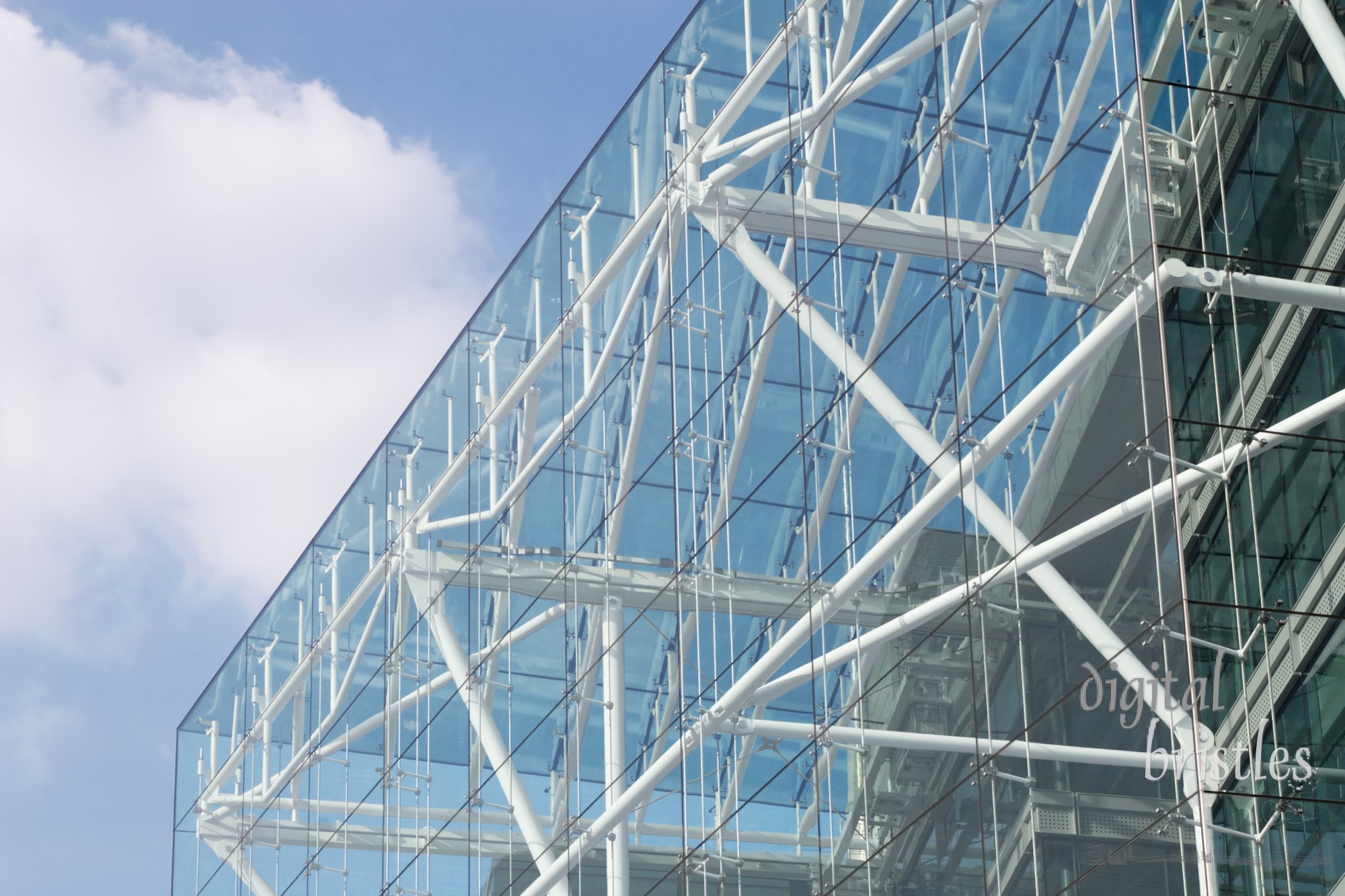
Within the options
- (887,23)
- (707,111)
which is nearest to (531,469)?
(707,111)

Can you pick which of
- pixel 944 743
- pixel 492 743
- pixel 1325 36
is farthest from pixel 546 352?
pixel 1325 36

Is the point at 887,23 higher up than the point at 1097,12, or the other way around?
the point at 887,23

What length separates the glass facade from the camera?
59.2 feet

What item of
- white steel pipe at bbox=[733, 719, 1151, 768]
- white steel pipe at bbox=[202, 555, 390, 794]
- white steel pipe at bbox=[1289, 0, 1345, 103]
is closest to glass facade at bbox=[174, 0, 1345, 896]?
white steel pipe at bbox=[733, 719, 1151, 768]

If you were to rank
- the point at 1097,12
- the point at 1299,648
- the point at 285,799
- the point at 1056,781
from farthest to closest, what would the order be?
the point at 285,799, the point at 1097,12, the point at 1056,781, the point at 1299,648

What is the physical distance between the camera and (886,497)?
23875mm

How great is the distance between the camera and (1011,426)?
21094 mm

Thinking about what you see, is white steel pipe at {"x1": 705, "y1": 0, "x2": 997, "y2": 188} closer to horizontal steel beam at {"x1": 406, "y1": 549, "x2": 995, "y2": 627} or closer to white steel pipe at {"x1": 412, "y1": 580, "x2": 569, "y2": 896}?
horizontal steel beam at {"x1": 406, "y1": 549, "x2": 995, "y2": 627}

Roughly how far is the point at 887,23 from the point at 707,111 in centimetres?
368

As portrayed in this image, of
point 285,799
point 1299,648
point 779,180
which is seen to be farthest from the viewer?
point 285,799

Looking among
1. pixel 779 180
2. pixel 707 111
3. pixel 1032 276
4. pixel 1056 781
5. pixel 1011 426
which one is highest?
pixel 707 111

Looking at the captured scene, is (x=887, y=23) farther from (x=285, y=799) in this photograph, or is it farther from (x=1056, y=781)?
(x=285, y=799)

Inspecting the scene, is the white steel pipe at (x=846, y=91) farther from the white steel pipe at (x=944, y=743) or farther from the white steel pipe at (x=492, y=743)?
the white steel pipe at (x=492, y=743)

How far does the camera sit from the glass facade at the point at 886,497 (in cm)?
1805
